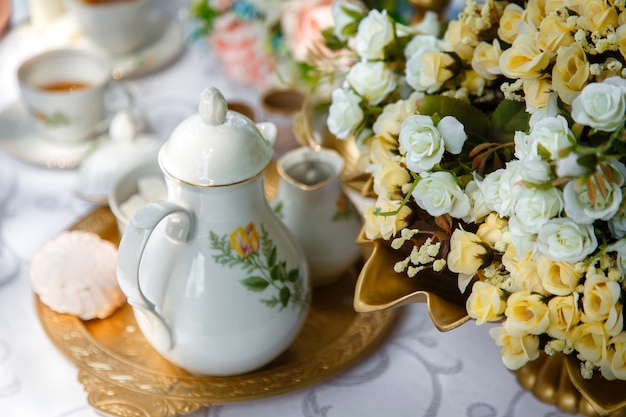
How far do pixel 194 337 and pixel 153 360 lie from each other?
9 centimetres

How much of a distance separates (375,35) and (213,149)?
0.62 ft

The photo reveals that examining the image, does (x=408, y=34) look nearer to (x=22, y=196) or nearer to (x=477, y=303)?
(x=477, y=303)

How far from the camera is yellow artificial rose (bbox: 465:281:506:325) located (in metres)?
0.50

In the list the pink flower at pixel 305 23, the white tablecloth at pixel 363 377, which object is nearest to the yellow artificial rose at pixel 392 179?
the white tablecloth at pixel 363 377

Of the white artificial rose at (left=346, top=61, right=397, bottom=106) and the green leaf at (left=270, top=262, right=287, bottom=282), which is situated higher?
the white artificial rose at (left=346, top=61, right=397, bottom=106)

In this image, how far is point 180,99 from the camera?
1.10m

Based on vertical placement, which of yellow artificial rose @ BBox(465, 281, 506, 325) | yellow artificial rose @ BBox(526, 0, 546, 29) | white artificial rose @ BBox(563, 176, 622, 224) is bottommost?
yellow artificial rose @ BBox(465, 281, 506, 325)

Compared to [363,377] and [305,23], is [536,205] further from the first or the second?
[305,23]

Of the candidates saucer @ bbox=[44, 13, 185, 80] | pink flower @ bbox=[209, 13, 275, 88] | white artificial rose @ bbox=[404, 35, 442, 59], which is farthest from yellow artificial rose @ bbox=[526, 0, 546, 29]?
saucer @ bbox=[44, 13, 185, 80]

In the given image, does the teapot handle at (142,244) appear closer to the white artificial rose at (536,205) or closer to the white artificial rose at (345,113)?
the white artificial rose at (345,113)

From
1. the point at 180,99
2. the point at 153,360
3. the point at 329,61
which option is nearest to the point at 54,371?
the point at 153,360

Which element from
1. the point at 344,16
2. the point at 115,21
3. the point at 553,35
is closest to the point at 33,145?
the point at 115,21

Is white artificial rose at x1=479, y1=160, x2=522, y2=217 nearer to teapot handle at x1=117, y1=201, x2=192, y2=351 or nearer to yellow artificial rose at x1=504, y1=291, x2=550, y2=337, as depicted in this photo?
yellow artificial rose at x1=504, y1=291, x2=550, y2=337

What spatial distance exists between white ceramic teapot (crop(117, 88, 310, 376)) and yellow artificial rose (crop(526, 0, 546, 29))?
0.72ft
